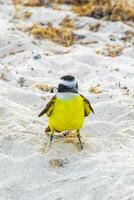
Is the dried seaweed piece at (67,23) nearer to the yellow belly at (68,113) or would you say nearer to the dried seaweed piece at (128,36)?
the dried seaweed piece at (128,36)

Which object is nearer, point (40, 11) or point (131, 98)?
point (131, 98)

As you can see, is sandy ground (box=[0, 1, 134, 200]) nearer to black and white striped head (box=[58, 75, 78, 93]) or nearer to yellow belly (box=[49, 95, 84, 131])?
Answer: yellow belly (box=[49, 95, 84, 131])

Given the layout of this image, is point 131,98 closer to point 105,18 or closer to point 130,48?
point 130,48

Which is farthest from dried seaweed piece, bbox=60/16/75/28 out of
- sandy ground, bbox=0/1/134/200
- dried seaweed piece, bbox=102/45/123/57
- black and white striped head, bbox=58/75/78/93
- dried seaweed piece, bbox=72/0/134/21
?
black and white striped head, bbox=58/75/78/93

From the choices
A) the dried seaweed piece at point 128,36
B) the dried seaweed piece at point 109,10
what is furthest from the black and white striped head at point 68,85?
the dried seaweed piece at point 109,10

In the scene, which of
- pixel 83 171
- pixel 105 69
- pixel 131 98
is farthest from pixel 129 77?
pixel 83 171

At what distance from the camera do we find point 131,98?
7469mm

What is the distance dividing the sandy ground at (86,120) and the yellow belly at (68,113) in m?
0.28

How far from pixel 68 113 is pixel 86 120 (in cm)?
131

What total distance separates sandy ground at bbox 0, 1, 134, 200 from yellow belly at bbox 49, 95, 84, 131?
28 cm

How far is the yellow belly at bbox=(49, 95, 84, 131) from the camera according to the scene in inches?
225

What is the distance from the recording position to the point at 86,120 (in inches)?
276

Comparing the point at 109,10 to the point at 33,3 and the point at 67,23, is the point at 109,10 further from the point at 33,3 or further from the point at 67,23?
the point at 33,3

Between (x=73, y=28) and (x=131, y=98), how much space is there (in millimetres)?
3476
